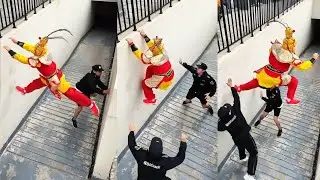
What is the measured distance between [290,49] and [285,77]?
26cm

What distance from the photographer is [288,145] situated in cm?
344

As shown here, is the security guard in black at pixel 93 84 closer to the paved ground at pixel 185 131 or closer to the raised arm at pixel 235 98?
the paved ground at pixel 185 131

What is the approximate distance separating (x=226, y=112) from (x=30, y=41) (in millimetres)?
1849

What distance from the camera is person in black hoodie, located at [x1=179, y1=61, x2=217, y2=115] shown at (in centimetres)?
357

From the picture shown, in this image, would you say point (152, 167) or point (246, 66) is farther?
point (246, 66)

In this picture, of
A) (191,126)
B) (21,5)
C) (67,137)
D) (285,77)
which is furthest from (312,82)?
(21,5)

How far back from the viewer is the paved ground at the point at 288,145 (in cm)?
318

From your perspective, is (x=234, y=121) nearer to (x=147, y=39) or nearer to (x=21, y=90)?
(x=147, y=39)

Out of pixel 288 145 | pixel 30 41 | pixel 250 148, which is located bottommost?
pixel 288 145

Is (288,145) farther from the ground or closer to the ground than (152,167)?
closer to the ground

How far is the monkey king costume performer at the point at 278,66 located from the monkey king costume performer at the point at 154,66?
0.60 m

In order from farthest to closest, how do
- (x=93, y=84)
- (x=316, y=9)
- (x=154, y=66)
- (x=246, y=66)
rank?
1. (x=316, y=9)
2. (x=93, y=84)
3. (x=246, y=66)
4. (x=154, y=66)

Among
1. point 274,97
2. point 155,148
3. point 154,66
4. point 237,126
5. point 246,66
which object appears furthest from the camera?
point 274,97

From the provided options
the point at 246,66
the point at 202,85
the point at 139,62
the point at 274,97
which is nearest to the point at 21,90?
the point at 139,62
